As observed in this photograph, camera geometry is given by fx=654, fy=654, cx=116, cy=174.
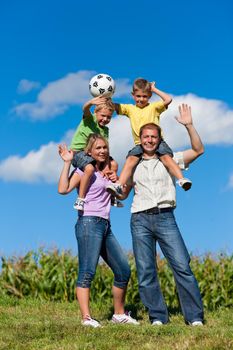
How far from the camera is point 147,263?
8.01 metres

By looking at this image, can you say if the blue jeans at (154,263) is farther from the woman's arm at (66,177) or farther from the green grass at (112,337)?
the woman's arm at (66,177)

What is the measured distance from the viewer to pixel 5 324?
829 centimetres

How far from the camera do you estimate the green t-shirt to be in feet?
27.1

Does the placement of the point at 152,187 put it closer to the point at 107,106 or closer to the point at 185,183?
the point at 185,183

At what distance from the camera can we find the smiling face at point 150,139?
7.87 metres

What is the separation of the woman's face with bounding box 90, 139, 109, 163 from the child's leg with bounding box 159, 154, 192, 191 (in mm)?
693

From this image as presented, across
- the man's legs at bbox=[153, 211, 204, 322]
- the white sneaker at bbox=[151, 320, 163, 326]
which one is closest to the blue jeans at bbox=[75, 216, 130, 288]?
the man's legs at bbox=[153, 211, 204, 322]

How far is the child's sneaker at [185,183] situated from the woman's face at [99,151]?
37.8 inches

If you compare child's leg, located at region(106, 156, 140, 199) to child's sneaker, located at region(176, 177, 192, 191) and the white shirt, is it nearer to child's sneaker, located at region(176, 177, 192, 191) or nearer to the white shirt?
the white shirt

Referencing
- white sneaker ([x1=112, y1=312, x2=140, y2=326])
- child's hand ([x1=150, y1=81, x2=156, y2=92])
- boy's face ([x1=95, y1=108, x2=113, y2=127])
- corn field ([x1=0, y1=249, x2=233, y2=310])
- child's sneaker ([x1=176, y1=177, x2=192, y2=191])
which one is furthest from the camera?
corn field ([x1=0, y1=249, x2=233, y2=310])

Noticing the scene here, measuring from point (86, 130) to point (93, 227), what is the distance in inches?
51.8

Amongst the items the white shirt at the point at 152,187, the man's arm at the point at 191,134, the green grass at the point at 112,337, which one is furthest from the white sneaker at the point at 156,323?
the man's arm at the point at 191,134

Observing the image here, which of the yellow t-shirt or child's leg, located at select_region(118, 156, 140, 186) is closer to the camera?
child's leg, located at select_region(118, 156, 140, 186)

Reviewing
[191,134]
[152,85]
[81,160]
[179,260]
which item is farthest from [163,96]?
[179,260]
